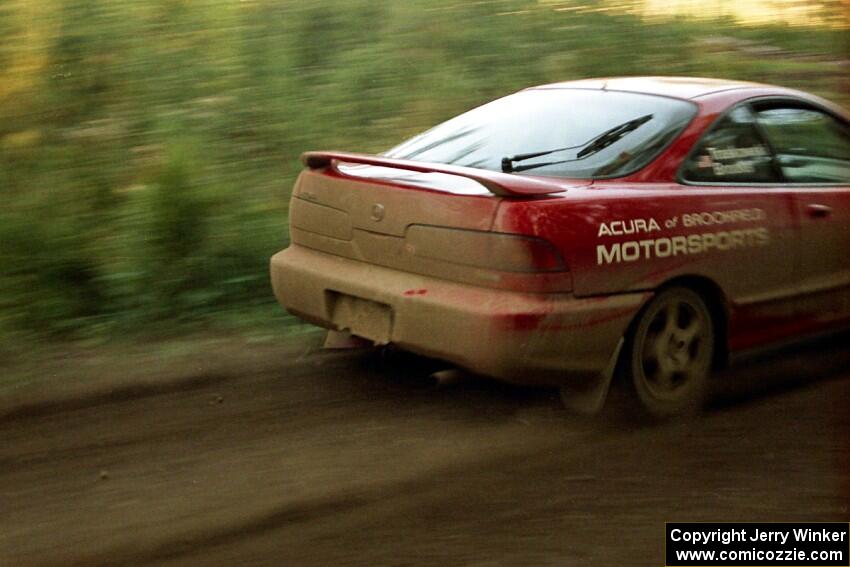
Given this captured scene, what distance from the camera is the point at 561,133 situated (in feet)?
16.4

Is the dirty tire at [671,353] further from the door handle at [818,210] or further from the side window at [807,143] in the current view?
the side window at [807,143]

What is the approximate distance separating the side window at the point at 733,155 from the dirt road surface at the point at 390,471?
1022 millimetres

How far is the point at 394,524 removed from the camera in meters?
3.75

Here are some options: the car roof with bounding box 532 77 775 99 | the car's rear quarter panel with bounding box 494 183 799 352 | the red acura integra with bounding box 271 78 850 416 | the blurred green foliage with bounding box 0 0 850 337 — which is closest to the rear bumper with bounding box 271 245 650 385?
the red acura integra with bounding box 271 78 850 416

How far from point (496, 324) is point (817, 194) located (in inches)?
80.0

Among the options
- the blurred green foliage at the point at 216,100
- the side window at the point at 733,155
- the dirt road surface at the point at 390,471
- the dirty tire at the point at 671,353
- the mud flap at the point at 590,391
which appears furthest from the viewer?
the blurred green foliage at the point at 216,100

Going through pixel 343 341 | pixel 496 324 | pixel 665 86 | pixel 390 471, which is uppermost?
pixel 665 86

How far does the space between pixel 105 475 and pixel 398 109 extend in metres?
5.41

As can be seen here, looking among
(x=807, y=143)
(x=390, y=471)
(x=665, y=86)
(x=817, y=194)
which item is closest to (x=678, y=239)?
(x=665, y=86)

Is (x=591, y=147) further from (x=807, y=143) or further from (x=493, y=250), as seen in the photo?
(x=807, y=143)

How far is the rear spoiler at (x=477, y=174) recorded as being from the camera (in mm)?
4336

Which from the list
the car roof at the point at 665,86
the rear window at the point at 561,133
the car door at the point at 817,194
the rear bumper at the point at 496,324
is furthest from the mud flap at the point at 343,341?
the car door at the point at 817,194

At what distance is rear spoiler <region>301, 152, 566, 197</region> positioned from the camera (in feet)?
14.2

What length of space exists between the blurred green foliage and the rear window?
1760 mm
